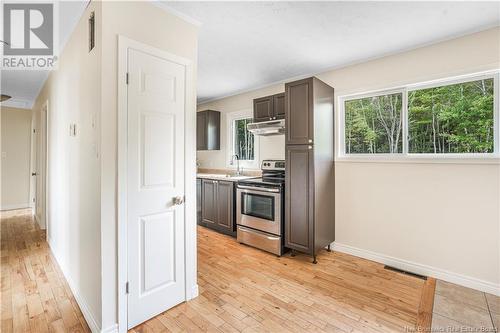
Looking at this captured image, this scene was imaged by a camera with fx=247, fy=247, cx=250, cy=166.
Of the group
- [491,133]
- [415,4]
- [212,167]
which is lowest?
[212,167]

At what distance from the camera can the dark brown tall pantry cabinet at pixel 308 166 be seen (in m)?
2.99

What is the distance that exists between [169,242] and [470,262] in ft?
9.69

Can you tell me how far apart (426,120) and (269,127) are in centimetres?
196

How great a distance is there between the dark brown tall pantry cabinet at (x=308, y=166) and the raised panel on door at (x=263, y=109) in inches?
24.8

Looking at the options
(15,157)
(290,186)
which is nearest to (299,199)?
(290,186)

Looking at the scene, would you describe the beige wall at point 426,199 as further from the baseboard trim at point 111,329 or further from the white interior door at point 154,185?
the baseboard trim at point 111,329

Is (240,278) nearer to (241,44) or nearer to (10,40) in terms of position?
(241,44)

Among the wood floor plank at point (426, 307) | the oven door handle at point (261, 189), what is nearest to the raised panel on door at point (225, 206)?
the oven door handle at point (261, 189)

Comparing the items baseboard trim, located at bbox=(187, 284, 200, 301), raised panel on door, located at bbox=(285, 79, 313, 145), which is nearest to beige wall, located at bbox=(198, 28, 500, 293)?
raised panel on door, located at bbox=(285, 79, 313, 145)

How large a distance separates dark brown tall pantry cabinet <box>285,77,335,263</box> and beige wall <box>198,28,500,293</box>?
0.36 metres

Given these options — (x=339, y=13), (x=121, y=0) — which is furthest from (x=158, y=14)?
(x=339, y=13)

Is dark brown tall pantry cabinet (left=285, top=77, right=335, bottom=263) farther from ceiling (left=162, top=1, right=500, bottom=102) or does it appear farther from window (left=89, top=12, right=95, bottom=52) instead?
window (left=89, top=12, right=95, bottom=52)

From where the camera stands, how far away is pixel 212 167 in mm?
5395

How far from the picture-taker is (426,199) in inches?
108
